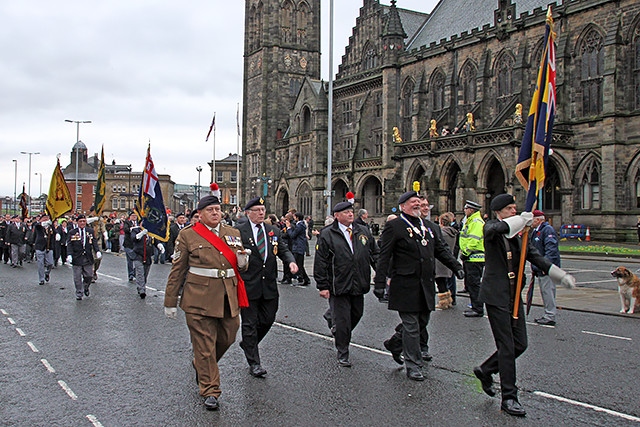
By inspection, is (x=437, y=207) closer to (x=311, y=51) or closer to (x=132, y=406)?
(x=311, y=51)

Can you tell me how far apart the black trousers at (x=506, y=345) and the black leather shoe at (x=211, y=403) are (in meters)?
2.59

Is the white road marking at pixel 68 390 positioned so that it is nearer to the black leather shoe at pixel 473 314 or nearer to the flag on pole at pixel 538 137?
the flag on pole at pixel 538 137

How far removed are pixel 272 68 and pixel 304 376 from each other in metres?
59.8

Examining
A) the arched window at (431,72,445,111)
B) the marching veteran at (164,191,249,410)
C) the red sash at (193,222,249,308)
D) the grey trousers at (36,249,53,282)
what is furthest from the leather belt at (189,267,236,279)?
the arched window at (431,72,445,111)

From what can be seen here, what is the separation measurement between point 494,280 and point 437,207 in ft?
118

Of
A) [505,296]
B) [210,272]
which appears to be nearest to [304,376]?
[210,272]

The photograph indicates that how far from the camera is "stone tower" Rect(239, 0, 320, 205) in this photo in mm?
64250

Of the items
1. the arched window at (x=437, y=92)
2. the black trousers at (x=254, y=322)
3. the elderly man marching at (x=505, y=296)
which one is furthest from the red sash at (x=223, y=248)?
the arched window at (x=437, y=92)

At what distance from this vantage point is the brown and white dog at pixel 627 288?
11.3 meters

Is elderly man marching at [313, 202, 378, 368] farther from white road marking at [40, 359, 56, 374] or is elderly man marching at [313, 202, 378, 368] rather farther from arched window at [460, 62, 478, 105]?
arched window at [460, 62, 478, 105]

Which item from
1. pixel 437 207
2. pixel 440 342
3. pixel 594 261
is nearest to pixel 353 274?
pixel 440 342

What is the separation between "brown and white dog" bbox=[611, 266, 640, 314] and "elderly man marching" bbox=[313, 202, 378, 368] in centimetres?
568

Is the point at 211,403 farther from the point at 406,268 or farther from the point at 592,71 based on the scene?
the point at 592,71

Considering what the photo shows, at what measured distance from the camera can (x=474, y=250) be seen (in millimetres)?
11648
